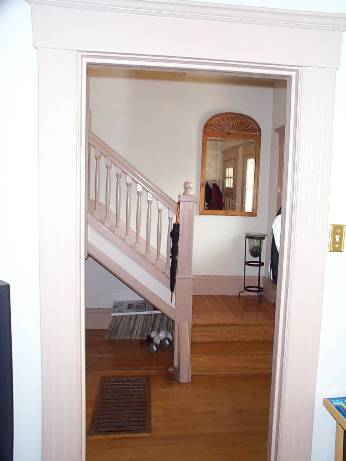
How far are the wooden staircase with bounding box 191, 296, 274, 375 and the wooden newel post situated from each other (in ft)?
0.42

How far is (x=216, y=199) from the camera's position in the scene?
4.70 meters

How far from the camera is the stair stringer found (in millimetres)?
3521

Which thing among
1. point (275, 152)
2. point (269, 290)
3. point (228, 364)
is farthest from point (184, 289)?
point (275, 152)

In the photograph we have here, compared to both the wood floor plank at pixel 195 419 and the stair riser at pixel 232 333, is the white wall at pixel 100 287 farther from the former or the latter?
the stair riser at pixel 232 333

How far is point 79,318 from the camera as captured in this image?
4.84 ft

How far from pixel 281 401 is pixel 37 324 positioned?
1083mm

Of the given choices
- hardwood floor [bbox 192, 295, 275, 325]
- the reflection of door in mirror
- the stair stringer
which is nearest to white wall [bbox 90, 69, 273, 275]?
the reflection of door in mirror

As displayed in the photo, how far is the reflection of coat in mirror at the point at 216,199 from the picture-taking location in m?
4.68

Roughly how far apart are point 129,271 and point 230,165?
2031mm

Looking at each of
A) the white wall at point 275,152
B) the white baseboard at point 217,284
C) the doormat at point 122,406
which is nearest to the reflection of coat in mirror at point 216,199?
the white wall at point 275,152

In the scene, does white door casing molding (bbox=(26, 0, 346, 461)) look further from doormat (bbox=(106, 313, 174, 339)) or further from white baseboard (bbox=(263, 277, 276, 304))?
white baseboard (bbox=(263, 277, 276, 304))

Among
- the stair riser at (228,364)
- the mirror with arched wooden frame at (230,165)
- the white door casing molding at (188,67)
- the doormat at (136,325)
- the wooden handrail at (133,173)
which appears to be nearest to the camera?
the white door casing molding at (188,67)

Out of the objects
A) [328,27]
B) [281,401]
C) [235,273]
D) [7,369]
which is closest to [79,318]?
[7,369]

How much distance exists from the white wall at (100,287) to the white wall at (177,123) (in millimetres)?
1059
